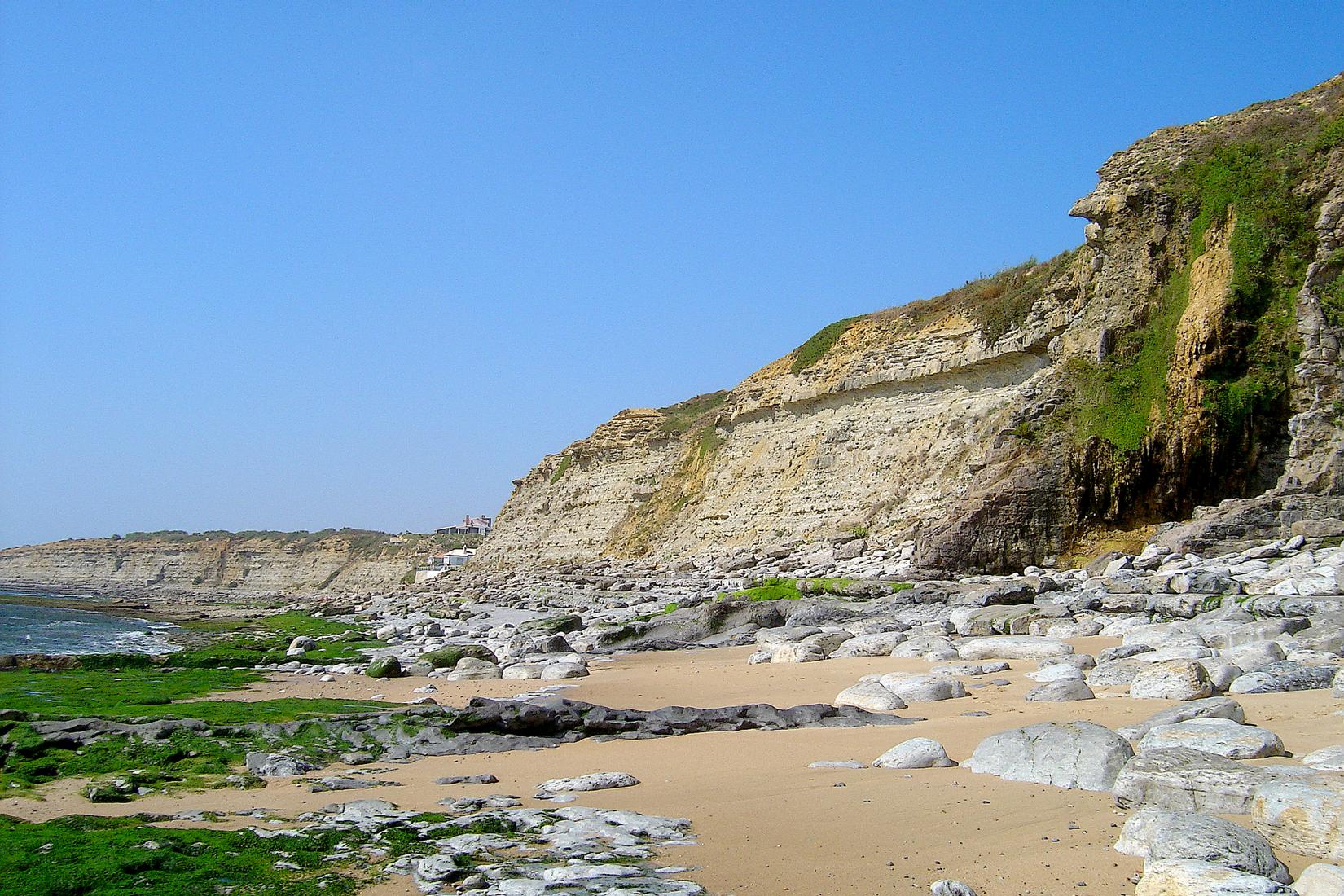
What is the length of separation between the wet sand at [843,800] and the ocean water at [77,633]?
627 inches

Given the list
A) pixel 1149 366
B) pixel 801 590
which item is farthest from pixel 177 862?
pixel 1149 366

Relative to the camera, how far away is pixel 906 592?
1392 cm

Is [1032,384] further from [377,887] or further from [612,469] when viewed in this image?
[612,469]

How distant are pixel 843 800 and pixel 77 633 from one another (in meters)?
28.0

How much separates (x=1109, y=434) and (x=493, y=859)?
612 inches

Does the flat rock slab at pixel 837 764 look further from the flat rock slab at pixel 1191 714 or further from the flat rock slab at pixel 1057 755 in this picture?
the flat rock slab at pixel 1191 714

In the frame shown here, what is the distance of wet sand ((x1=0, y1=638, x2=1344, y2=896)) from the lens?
3.66m

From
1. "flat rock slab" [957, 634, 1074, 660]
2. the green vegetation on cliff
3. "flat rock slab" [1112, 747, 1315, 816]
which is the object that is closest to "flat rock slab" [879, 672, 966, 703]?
"flat rock slab" [957, 634, 1074, 660]

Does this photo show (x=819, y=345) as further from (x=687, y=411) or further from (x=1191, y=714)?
(x=1191, y=714)

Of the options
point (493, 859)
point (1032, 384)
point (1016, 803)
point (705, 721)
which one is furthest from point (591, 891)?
point (1032, 384)

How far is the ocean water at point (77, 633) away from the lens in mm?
20812

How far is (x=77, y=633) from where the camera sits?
26.5m

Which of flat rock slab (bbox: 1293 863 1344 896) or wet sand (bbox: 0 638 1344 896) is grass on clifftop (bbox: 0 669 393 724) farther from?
flat rock slab (bbox: 1293 863 1344 896)

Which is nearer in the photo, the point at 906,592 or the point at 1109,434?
the point at 906,592
